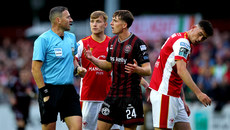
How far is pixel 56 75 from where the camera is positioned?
7223mm

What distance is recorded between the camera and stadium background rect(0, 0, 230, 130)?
13430 mm

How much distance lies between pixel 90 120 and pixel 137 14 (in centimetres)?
1592

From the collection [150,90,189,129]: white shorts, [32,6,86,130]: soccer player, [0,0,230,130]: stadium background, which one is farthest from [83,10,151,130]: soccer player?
[0,0,230,130]: stadium background

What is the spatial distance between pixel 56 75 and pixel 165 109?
177 centimetres

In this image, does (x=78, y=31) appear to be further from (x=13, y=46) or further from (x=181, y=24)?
(x=181, y=24)

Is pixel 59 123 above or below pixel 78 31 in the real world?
below

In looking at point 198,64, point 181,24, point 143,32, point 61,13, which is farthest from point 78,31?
point 61,13

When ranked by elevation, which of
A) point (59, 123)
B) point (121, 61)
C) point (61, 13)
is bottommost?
point (59, 123)

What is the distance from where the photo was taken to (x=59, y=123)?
9156 mm

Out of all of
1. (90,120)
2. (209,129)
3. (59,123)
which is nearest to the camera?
(90,120)

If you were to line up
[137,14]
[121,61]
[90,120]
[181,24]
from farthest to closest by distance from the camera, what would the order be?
[137,14], [181,24], [90,120], [121,61]

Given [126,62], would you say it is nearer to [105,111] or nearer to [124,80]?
[124,80]

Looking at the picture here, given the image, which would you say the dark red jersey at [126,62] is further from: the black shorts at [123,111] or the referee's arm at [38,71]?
the referee's arm at [38,71]

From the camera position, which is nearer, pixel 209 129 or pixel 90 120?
pixel 90 120
